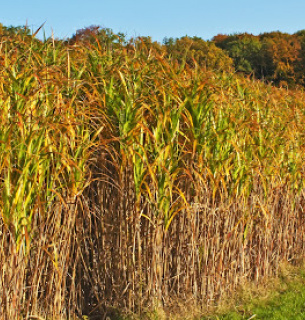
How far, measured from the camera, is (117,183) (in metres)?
4.12

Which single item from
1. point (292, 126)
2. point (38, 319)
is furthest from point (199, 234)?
point (292, 126)

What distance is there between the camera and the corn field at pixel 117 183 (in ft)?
11.7

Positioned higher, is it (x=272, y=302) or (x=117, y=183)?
(x=117, y=183)

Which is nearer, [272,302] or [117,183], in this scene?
[117,183]

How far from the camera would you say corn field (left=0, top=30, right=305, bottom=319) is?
140 inches

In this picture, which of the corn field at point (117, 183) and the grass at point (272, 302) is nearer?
the corn field at point (117, 183)

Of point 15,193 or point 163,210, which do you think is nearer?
point 15,193

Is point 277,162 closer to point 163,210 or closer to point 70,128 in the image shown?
point 163,210

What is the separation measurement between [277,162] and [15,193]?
3.34 meters

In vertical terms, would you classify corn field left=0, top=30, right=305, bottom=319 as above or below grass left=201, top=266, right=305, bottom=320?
above

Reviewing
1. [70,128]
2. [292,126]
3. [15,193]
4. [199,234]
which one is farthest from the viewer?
[292,126]

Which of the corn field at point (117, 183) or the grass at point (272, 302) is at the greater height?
the corn field at point (117, 183)

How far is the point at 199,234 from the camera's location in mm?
4484

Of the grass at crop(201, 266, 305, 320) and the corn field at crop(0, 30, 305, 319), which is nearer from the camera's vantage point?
the corn field at crop(0, 30, 305, 319)
